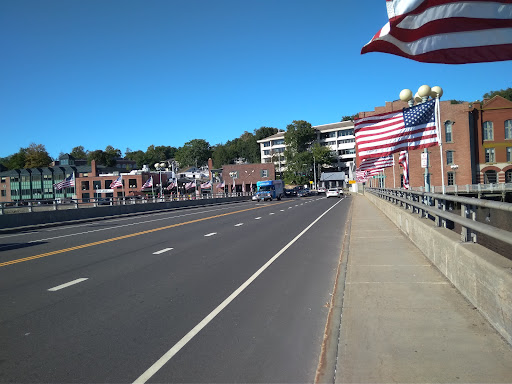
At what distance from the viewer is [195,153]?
6880 inches

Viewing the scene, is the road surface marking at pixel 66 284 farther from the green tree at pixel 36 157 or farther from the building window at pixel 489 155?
the green tree at pixel 36 157

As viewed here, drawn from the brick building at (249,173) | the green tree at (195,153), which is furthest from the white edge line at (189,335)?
the green tree at (195,153)

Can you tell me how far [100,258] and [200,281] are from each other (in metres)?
4.25

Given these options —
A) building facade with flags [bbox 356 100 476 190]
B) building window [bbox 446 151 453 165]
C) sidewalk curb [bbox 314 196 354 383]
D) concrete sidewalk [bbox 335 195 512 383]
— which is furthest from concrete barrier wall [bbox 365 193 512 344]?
building window [bbox 446 151 453 165]

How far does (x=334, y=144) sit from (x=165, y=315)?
128075 millimetres

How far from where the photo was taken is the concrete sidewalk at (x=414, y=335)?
403cm

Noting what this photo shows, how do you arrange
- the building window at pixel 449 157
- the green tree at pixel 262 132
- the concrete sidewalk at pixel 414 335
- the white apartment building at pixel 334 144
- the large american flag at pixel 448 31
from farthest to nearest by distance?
1. the green tree at pixel 262 132
2. the white apartment building at pixel 334 144
3. the building window at pixel 449 157
4. the large american flag at pixel 448 31
5. the concrete sidewalk at pixel 414 335

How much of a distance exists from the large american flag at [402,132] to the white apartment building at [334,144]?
10464cm

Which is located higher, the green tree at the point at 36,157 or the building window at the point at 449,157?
the green tree at the point at 36,157

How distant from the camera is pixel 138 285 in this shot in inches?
331

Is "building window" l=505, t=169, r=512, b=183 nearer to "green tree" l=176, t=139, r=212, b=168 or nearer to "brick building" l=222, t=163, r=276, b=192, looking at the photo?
"brick building" l=222, t=163, r=276, b=192

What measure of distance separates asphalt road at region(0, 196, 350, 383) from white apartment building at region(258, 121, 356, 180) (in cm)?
→ 11252

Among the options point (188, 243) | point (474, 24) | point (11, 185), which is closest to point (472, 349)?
point (474, 24)

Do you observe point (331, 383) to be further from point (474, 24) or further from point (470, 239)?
point (474, 24)
